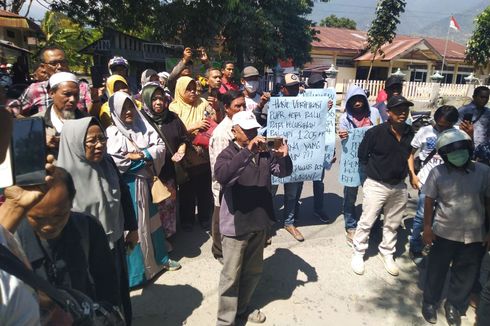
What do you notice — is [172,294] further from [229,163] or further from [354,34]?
[354,34]

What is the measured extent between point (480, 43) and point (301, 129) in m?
25.6

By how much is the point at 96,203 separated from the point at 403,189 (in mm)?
2867

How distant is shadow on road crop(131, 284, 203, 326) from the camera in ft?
9.70

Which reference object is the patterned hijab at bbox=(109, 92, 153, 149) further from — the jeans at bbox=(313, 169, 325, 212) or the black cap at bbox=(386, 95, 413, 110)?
the jeans at bbox=(313, 169, 325, 212)

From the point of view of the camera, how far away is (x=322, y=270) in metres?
3.74

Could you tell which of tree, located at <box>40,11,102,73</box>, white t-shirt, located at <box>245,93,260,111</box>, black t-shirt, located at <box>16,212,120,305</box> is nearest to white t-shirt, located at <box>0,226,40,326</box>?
black t-shirt, located at <box>16,212,120,305</box>

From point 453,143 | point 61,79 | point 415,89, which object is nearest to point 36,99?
point 61,79

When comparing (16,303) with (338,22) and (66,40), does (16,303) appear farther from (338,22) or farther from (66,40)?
(338,22)

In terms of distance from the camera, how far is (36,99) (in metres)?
3.71

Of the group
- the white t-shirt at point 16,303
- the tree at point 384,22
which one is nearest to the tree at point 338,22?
the tree at point 384,22

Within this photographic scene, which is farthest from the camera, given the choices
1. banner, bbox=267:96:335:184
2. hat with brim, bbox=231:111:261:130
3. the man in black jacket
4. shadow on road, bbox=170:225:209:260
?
banner, bbox=267:96:335:184

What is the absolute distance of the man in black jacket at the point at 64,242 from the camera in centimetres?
152

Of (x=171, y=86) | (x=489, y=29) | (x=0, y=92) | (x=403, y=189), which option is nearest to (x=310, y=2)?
(x=489, y=29)

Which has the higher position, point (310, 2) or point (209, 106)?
point (310, 2)
